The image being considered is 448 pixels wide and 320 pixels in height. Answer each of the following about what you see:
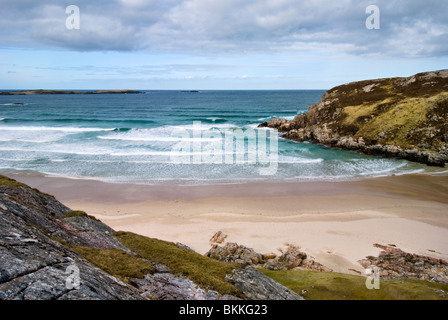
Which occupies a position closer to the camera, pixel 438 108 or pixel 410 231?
pixel 410 231

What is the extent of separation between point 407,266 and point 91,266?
15413mm

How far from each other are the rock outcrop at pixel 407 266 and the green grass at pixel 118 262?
11810 mm

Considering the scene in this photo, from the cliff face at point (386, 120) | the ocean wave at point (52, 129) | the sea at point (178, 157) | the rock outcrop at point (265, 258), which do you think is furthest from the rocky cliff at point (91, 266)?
the ocean wave at point (52, 129)

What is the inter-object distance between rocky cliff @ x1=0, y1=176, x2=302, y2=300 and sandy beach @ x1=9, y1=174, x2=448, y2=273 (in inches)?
281

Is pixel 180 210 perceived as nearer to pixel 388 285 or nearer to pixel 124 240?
pixel 124 240

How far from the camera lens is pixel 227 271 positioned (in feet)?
35.3

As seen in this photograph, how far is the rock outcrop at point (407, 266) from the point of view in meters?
14.3

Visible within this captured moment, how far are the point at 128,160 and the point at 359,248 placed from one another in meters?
30.9

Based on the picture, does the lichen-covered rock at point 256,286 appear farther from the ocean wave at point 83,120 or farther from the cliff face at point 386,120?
the ocean wave at point 83,120

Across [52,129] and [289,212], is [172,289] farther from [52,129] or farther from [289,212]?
[52,129]

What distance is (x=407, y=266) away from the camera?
1544cm

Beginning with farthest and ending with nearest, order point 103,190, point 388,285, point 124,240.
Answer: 1. point 103,190
2. point 124,240
3. point 388,285

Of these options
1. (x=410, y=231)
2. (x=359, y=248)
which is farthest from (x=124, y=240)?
(x=410, y=231)

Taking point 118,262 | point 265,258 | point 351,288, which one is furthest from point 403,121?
point 118,262
